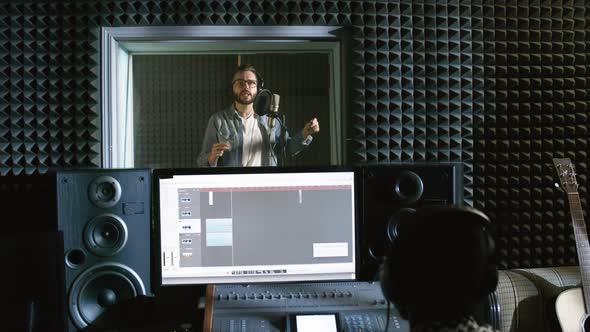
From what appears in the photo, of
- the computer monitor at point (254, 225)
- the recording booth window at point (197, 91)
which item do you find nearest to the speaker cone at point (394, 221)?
the computer monitor at point (254, 225)

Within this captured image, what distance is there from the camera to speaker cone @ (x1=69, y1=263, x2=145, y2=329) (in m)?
1.60

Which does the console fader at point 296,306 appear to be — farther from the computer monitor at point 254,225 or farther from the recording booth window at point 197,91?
the recording booth window at point 197,91

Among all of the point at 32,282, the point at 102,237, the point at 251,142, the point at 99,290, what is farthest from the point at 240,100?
the point at 32,282

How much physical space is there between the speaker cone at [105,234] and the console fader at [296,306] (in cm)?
34

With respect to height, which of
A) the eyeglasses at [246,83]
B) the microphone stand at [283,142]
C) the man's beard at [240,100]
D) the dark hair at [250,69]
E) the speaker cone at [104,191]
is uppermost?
the dark hair at [250,69]

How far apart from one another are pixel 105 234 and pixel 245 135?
0.82 m

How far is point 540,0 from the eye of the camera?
2.36m

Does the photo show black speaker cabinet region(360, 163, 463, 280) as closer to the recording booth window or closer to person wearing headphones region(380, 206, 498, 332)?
the recording booth window

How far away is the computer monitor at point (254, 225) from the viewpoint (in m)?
1.64

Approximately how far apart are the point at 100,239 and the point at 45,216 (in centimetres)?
71

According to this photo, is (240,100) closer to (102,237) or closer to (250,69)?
(250,69)

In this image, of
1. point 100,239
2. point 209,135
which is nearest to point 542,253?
point 209,135

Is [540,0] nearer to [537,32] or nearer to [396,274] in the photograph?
[537,32]

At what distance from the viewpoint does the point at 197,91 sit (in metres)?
2.28
